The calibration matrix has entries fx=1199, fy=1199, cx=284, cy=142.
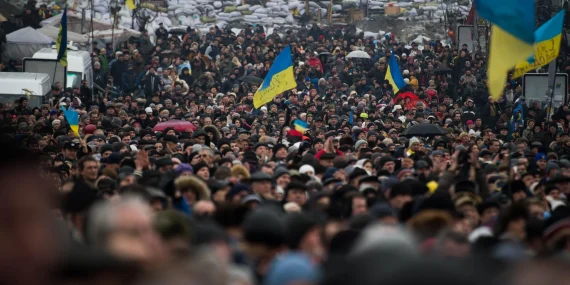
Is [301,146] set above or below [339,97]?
above

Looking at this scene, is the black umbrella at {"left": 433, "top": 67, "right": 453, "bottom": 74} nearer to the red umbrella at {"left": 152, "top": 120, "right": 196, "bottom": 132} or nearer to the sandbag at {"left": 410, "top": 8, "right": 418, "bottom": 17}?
the red umbrella at {"left": 152, "top": 120, "right": 196, "bottom": 132}

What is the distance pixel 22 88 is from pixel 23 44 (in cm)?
581

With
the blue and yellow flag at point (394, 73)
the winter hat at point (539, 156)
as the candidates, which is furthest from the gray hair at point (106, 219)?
the blue and yellow flag at point (394, 73)

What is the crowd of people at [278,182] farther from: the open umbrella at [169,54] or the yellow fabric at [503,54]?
the yellow fabric at [503,54]

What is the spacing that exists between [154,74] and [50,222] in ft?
85.0

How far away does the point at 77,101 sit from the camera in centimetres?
2269

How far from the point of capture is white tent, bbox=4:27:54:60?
27797mm

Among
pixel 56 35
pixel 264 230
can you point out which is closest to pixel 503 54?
pixel 264 230

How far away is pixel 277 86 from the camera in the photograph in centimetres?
1894

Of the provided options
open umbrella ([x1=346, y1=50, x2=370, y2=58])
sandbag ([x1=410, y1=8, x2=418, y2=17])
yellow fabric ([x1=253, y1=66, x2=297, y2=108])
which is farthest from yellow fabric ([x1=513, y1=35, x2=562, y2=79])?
sandbag ([x1=410, y1=8, x2=418, y2=17])

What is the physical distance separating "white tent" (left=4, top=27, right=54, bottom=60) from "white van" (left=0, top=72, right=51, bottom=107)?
16.9 feet

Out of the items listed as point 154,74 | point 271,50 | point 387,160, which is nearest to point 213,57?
point 271,50

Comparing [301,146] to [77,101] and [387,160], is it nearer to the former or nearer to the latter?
[387,160]

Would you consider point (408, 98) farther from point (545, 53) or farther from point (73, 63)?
point (545, 53)
